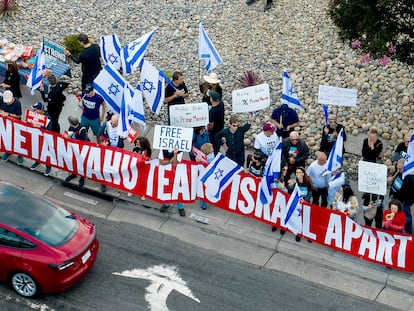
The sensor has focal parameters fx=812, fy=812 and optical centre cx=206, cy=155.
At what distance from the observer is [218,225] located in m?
15.5

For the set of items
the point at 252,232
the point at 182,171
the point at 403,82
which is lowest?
the point at 252,232

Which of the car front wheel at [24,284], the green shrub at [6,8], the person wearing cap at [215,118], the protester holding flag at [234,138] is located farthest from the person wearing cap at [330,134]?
the green shrub at [6,8]

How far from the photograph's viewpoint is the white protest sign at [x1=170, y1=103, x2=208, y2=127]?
1553 cm

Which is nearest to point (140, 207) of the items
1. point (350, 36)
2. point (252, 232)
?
point (252, 232)

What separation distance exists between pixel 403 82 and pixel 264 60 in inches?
131

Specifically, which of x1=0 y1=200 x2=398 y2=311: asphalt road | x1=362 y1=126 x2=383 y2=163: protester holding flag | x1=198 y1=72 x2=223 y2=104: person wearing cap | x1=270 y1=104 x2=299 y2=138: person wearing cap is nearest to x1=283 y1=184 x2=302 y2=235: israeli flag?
x1=0 y1=200 x2=398 y2=311: asphalt road

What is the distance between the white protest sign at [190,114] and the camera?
51.0ft

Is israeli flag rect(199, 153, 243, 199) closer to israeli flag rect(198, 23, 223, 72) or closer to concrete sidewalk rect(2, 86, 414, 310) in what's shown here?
concrete sidewalk rect(2, 86, 414, 310)

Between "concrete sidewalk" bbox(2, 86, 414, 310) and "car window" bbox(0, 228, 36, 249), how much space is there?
2.90 m

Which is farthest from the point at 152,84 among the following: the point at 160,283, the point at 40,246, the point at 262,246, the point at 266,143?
the point at 40,246

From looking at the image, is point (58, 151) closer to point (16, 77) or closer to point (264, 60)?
point (16, 77)

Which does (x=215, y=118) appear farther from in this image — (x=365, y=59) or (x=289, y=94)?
(x=365, y=59)

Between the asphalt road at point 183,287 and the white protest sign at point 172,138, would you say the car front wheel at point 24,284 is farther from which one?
the white protest sign at point 172,138

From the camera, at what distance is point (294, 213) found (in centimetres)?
1461
